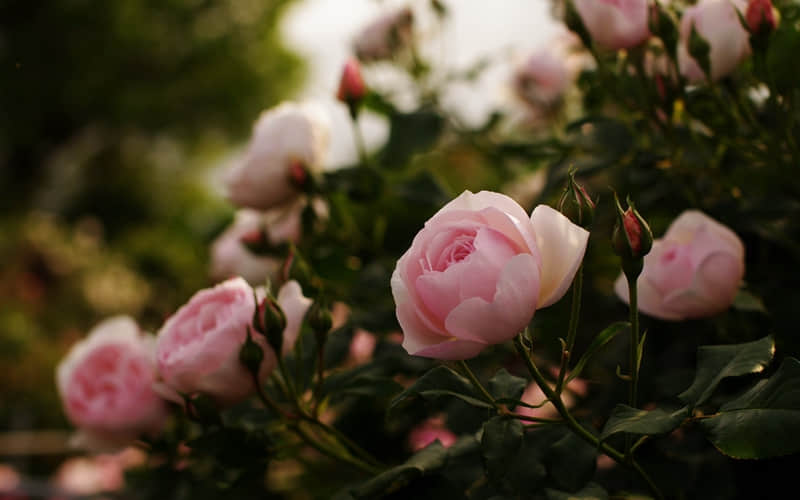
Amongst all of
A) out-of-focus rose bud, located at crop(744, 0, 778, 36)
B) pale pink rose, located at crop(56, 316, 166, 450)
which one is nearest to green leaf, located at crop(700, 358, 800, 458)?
out-of-focus rose bud, located at crop(744, 0, 778, 36)

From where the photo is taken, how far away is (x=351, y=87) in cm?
62

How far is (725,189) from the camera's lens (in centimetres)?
52

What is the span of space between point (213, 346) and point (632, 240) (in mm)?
231

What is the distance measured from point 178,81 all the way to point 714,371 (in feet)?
28.3

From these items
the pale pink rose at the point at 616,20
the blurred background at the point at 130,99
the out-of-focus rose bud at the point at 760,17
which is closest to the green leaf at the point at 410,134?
the pale pink rose at the point at 616,20

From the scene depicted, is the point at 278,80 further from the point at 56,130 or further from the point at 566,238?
the point at 566,238

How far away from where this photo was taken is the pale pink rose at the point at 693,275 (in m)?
0.40

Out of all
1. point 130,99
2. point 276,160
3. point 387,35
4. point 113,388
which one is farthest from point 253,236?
point 130,99

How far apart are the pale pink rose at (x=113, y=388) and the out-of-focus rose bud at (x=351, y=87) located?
25 centimetres

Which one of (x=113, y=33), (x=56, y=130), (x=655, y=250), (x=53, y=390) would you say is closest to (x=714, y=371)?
(x=655, y=250)

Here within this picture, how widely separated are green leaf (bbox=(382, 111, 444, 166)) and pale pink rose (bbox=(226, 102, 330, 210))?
0.22ft

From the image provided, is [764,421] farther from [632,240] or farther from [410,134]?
[410,134]

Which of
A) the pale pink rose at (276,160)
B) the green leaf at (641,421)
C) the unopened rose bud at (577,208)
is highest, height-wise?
the pale pink rose at (276,160)

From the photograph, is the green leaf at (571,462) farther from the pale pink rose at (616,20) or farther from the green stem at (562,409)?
the pale pink rose at (616,20)
